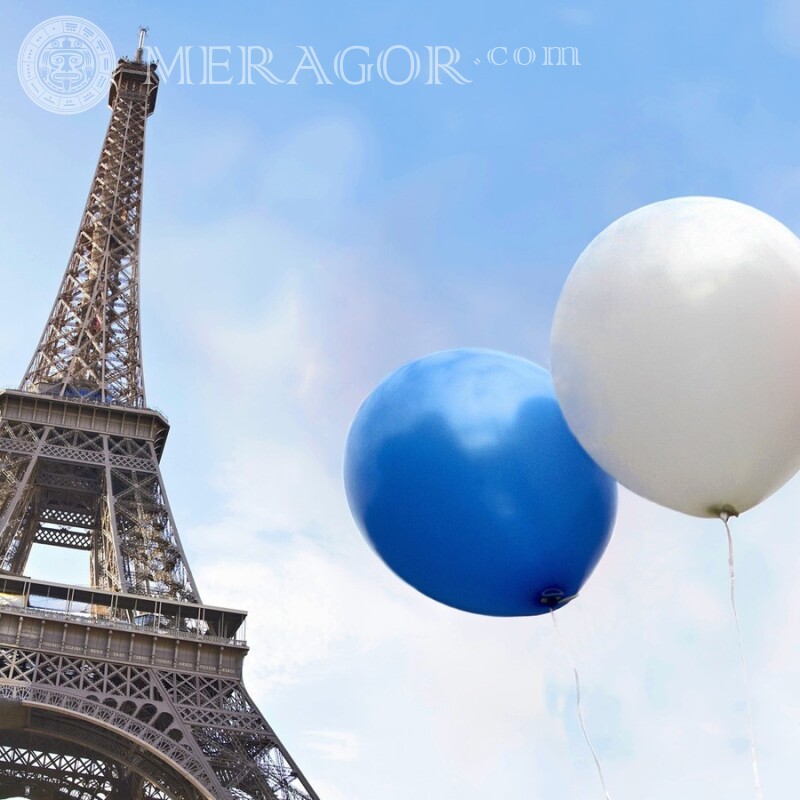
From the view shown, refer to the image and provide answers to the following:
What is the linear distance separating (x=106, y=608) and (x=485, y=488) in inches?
704

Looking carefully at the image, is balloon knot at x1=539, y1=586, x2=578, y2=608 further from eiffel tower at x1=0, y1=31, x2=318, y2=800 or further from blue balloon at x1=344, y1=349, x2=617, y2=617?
eiffel tower at x1=0, y1=31, x2=318, y2=800

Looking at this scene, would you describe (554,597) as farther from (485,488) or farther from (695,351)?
(695,351)

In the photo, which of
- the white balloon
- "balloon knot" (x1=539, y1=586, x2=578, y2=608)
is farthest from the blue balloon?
the white balloon

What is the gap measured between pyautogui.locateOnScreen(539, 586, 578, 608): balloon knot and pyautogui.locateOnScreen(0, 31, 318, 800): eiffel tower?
13.7 m

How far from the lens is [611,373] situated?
194 inches

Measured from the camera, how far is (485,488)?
5875 mm

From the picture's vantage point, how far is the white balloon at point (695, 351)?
463 cm

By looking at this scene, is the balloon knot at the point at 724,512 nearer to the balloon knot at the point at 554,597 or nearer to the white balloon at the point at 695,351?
the white balloon at the point at 695,351

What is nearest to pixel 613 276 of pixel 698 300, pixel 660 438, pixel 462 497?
pixel 698 300

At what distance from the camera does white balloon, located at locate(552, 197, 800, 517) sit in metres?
4.63

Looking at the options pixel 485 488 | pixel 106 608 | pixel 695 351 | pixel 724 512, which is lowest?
pixel 724 512

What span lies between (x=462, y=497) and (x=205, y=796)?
1420 cm

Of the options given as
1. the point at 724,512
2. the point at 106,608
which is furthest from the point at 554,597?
the point at 106,608

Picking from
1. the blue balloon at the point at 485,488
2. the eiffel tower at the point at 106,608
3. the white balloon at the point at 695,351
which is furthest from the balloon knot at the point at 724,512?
the eiffel tower at the point at 106,608
